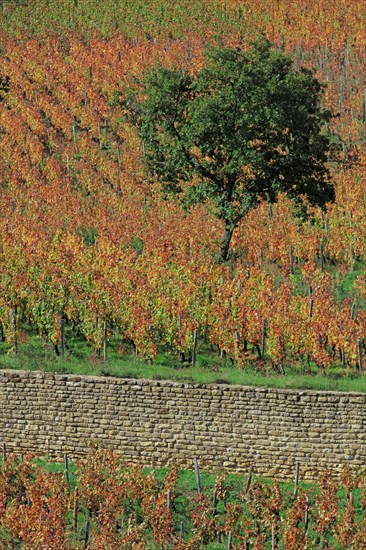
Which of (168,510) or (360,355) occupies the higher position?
(360,355)

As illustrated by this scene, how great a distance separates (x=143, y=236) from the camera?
3762 centimetres

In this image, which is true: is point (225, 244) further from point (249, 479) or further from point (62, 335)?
point (249, 479)

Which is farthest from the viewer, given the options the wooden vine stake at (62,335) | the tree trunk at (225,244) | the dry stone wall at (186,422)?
the tree trunk at (225,244)

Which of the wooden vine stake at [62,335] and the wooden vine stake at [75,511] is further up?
the wooden vine stake at [62,335]

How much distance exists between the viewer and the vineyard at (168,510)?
23.7m

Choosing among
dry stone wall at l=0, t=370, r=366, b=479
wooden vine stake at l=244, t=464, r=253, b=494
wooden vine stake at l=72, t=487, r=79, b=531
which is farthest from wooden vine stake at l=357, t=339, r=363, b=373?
wooden vine stake at l=72, t=487, r=79, b=531

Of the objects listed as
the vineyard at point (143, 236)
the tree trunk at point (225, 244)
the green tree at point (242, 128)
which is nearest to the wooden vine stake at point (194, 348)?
the vineyard at point (143, 236)

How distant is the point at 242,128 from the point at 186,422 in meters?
11.3

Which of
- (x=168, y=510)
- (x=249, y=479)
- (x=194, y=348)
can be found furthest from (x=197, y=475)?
(x=194, y=348)

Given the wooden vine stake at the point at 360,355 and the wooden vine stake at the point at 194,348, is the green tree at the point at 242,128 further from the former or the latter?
the wooden vine stake at the point at 360,355

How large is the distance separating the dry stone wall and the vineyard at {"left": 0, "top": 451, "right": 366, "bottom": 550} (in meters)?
0.62

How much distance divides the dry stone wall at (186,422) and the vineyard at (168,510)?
0.62 m

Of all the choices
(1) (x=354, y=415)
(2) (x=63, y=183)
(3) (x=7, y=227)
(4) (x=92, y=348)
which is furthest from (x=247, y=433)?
(2) (x=63, y=183)

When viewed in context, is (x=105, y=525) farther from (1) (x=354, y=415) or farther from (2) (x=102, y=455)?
(1) (x=354, y=415)
